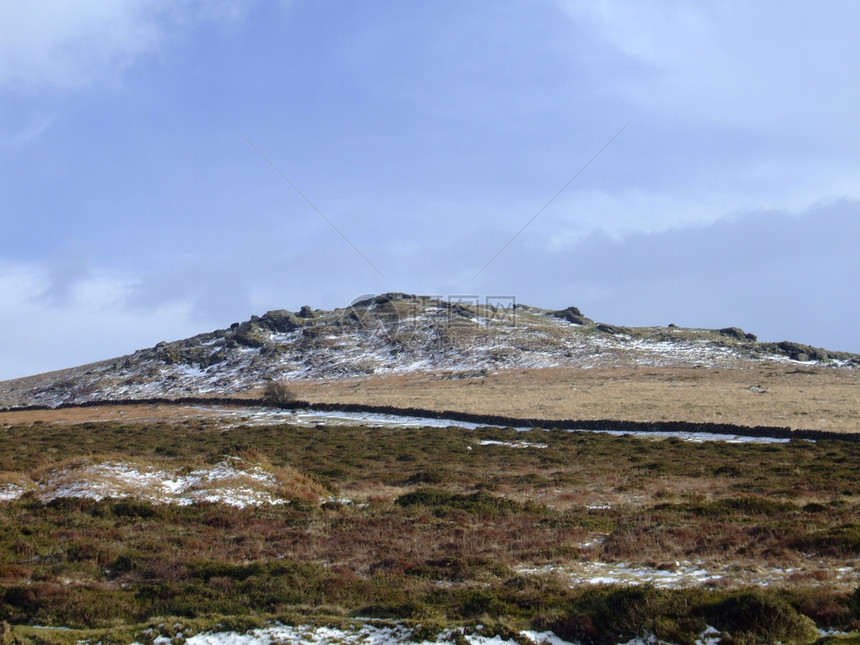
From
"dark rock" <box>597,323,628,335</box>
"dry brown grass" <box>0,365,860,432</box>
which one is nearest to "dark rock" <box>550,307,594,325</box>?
"dark rock" <box>597,323,628,335</box>

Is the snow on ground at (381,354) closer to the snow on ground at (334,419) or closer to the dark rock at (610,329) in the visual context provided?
the dark rock at (610,329)

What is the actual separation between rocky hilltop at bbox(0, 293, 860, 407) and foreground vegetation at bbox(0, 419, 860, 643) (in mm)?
67169

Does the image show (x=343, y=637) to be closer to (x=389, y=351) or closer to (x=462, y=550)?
(x=462, y=550)

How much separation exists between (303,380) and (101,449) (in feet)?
195

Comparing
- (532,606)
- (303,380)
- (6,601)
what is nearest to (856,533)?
(532,606)

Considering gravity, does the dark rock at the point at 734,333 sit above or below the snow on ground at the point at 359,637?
above

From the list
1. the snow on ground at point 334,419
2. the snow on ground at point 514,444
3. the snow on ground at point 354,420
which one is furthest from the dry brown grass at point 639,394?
the snow on ground at point 514,444

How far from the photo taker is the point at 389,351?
361 ft

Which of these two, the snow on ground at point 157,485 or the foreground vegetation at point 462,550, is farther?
the snow on ground at point 157,485

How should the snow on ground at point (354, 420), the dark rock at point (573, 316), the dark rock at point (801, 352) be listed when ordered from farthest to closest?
the dark rock at point (573, 316) → the dark rock at point (801, 352) → the snow on ground at point (354, 420)

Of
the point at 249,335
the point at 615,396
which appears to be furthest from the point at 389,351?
the point at 615,396

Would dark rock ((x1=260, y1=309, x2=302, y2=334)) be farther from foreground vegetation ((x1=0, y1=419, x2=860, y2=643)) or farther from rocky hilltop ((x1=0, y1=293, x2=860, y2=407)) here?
foreground vegetation ((x1=0, y1=419, x2=860, y2=643))

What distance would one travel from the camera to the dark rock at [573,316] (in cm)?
13638

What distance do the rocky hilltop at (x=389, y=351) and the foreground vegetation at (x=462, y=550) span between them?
67.2 metres
